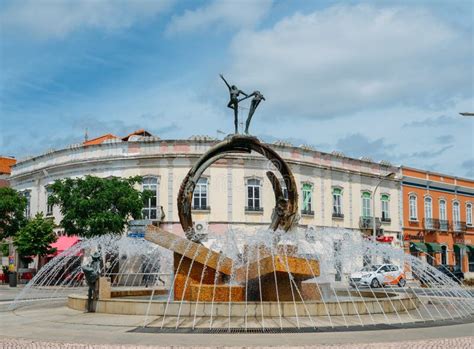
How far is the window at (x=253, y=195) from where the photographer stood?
3984cm

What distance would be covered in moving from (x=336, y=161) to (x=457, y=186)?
16391mm

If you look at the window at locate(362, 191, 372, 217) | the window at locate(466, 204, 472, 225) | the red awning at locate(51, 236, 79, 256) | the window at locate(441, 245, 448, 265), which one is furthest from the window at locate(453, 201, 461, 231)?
the red awning at locate(51, 236, 79, 256)

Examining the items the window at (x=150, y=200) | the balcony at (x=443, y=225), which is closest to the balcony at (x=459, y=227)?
the balcony at (x=443, y=225)

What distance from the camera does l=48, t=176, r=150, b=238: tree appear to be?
114 feet

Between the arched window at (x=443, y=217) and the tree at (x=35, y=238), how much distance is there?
32730 mm

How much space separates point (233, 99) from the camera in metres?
18.2

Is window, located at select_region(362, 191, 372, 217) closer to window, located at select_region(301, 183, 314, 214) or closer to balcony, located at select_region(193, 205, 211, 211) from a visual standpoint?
window, located at select_region(301, 183, 314, 214)

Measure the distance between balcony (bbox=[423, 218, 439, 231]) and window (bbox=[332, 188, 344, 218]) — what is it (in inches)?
409

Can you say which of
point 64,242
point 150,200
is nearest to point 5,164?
point 64,242

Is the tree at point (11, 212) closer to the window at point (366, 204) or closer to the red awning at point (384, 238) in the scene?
the window at point (366, 204)

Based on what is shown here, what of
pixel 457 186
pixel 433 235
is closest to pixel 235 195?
pixel 433 235

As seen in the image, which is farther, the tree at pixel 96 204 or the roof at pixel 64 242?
the roof at pixel 64 242

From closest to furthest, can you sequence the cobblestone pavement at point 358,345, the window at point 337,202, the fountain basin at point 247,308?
the cobblestone pavement at point 358,345 → the fountain basin at point 247,308 → the window at point 337,202

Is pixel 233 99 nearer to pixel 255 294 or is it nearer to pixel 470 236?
pixel 255 294
